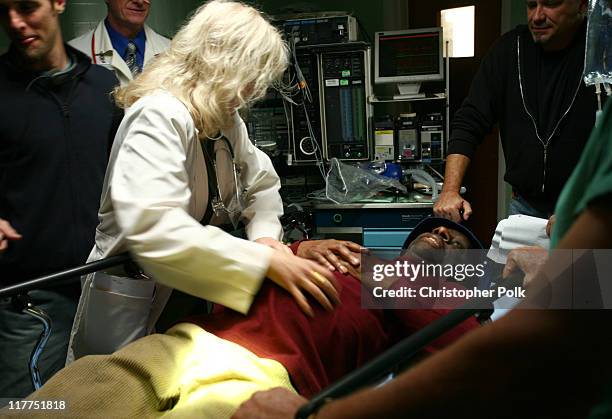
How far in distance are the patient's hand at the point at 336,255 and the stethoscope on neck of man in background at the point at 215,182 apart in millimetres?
261

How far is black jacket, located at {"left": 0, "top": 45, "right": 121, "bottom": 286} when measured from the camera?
169cm

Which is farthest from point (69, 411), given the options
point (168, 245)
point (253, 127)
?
point (253, 127)

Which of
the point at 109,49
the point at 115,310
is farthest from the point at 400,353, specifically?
the point at 109,49

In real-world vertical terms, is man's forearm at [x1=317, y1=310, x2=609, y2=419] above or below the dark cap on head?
above

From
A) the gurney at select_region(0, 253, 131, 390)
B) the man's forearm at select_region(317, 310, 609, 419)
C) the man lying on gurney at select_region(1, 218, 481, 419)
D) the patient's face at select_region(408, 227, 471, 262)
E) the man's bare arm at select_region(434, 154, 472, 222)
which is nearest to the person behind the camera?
the man's forearm at select_region(317, 310, 609, 419)

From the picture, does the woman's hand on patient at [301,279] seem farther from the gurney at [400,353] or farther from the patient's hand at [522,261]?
the patient's hand at [522,261]

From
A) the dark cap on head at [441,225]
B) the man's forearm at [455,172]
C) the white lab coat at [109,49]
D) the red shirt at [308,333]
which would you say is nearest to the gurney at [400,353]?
the red shirt at [308,333]

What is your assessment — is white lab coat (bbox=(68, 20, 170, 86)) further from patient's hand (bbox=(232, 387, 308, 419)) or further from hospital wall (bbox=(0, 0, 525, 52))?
patient's hand (bbox=(232, 387, 308, 419))

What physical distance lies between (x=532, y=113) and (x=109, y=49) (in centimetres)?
196

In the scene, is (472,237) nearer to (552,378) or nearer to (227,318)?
(227,318)

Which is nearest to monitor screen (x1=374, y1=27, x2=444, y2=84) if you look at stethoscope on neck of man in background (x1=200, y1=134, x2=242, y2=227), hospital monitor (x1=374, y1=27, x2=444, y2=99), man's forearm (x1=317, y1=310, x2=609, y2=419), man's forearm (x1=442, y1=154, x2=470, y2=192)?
hospital monitor (x1=374, y1=27, x2=444, y2=99)

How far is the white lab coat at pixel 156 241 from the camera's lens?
3.80 feet

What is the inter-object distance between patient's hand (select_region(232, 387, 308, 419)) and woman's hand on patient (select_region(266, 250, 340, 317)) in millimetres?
292

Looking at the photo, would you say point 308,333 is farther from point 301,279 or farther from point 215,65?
point 215,65
